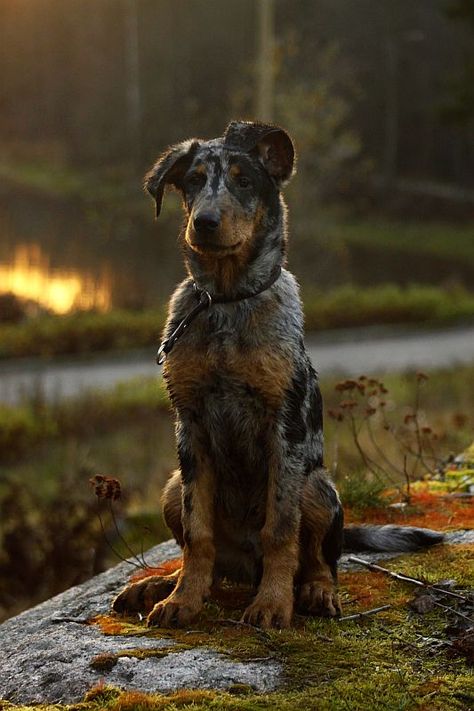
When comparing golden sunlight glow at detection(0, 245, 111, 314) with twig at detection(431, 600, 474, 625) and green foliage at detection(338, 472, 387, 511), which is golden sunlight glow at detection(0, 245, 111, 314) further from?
twig at detection(431, 600, 474, 625)

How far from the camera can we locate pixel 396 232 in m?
39.1

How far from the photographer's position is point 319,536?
15.4 ft

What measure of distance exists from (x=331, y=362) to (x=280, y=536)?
1349cm

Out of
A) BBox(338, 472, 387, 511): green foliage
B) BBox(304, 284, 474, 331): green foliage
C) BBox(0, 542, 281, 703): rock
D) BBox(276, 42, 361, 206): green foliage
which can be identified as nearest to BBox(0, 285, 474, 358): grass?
BBox(304, 284, 474, 331): green foliage

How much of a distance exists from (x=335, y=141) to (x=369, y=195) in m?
13.5

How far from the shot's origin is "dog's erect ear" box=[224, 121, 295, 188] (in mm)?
4562

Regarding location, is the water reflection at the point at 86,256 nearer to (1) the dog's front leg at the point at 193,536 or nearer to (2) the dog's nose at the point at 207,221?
(1) the dog's front leg at the point at 193,536

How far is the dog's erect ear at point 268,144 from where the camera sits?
180 inches

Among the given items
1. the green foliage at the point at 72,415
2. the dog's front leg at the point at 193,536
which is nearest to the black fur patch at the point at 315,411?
the dog's front leg at the point at 193,536

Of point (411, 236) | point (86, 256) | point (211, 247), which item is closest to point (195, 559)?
point (211, 247)

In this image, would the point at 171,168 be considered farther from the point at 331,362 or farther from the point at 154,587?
the point at 331,362

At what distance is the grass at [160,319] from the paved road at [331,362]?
0.60m

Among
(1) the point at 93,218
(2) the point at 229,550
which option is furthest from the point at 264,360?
(1) the point at 93,218

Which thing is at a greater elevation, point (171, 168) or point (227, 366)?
point (171, 168)
